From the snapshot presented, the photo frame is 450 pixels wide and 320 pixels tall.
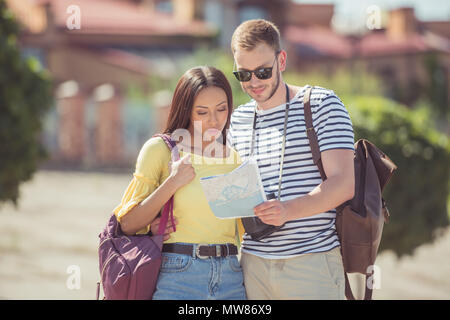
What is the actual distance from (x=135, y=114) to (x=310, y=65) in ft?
45.9

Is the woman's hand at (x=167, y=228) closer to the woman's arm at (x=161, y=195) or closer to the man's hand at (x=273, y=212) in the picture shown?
the woman's arm at (x=161, y=195)

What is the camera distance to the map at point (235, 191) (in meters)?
2.63

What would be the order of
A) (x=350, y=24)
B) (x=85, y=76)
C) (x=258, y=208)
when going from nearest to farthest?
(x=258, y=208), (x=350, y=24), (x=85, y=76)

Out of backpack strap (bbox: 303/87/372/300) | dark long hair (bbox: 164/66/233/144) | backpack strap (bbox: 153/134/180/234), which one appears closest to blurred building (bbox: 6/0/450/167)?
dark long hair (bbox: 164/66/233/144)

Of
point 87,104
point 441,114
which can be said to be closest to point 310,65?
point 441,114

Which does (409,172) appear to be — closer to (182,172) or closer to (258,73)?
(258,73)

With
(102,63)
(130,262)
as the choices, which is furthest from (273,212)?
(102,63)

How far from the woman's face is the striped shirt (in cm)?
24

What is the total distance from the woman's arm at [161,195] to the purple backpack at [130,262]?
7 cm

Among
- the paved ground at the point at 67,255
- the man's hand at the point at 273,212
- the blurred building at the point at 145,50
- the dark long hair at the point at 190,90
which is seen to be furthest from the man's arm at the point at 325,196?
the blurred building at the point at 145,50

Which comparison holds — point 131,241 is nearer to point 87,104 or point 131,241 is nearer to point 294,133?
point 294,133

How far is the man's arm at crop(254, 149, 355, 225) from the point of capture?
2.63m

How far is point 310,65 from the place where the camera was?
3466cm

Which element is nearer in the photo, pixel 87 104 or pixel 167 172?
pixel 167 172
